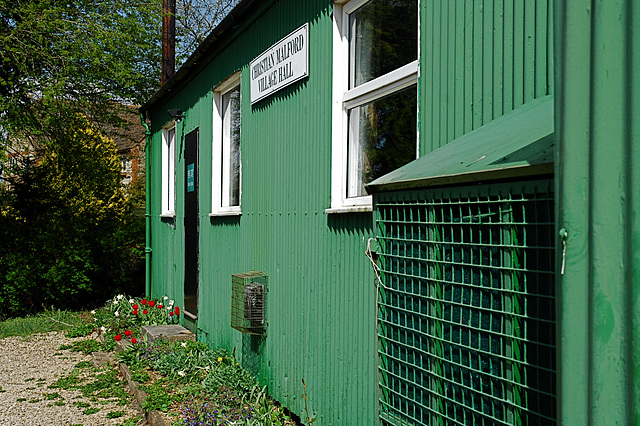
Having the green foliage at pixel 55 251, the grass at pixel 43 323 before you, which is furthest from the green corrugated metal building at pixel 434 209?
the green foliage at pixel 55 251

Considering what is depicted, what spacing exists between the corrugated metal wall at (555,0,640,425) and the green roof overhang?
0.52 ft

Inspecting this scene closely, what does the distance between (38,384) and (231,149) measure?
3543 mm

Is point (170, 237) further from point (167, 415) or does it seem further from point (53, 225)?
point (167, 415)

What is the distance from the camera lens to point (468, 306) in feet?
5.31

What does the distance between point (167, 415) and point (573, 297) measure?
4559 mm

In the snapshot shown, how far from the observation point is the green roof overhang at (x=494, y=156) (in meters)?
1.47

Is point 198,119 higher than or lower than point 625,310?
higher

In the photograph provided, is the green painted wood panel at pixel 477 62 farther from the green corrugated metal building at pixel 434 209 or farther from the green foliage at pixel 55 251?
the green foliage at pixel 55 251

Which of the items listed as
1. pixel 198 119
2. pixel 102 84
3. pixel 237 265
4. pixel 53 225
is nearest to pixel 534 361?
pixel 237 265

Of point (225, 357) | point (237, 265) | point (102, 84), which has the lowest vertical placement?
point (225, 357)

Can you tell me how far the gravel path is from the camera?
5.63m

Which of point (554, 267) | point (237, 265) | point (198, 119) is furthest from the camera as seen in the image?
point (198, 119)

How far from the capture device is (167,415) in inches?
201

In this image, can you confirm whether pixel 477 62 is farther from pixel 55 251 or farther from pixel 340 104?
pixel 55 251
